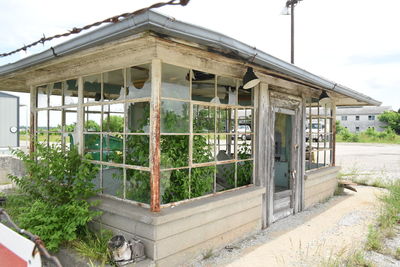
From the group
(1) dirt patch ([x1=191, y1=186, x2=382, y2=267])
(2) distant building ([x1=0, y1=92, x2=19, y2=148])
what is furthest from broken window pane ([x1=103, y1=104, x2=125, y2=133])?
(2) distant building ([x1=0, y1=92, x2=19, y2=148])

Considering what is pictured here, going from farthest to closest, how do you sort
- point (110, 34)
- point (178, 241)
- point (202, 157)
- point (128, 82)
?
1. point (202, 157)
2. point (128, 82)
3. point (178, 241)
4. point (110, 34)

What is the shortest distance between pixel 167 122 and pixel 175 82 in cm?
52

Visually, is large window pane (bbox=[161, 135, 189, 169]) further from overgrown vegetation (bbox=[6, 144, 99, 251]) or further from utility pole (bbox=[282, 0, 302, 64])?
utility pole (bbox=[282, 0, 302, 64])

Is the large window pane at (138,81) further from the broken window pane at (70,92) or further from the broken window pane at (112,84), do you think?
the broken window pane at (70,92)

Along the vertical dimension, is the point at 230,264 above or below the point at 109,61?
below

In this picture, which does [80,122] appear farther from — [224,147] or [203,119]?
[224,147]

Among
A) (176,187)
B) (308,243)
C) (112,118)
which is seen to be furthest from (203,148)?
(308,243)

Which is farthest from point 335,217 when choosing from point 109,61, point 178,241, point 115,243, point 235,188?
point 109,61

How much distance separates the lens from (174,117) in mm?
3494

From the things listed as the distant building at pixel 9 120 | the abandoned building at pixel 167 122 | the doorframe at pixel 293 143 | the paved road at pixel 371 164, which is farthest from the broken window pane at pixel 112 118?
the distant building at pixel 9 120

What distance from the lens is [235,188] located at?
4.43 m

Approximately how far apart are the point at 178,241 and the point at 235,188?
1396 mm

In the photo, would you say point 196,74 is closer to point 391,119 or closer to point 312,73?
point 312,73

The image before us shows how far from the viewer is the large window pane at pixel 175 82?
135 inches
